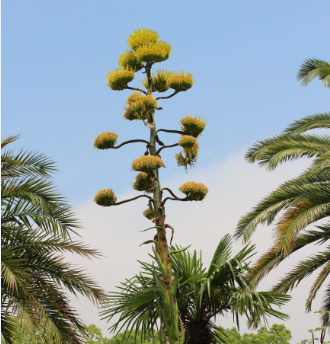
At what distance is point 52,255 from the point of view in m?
10.3

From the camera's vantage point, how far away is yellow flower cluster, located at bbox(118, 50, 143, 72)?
8555 mm

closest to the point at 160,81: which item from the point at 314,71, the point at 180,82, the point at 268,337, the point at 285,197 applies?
the point at 180,82

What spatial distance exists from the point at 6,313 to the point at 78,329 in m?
1.64

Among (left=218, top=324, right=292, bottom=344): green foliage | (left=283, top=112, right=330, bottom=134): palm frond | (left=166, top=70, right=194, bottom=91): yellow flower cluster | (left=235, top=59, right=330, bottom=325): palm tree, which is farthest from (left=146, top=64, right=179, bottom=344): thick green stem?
(left=218, top=324, right=292, bottom=344): green foliage

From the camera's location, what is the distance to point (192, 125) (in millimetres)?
7965

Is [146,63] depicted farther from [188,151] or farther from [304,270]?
[304,270]

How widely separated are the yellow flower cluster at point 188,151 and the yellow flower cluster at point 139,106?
2.45 ft

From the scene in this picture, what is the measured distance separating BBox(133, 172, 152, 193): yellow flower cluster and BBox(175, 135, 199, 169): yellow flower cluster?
61 centimetres

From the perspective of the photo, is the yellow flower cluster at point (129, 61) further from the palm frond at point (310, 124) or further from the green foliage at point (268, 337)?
the green foliage at point (268, 337)

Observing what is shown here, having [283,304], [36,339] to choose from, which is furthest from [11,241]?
[283,304]

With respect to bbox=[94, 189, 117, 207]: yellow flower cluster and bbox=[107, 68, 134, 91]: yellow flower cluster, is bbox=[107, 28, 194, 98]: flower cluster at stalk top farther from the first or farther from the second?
bbox=[94, 189, 117, 207]: yellow flower cluster

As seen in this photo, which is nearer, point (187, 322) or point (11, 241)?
point (187, 322)

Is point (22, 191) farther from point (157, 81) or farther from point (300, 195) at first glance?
point (300, 195)

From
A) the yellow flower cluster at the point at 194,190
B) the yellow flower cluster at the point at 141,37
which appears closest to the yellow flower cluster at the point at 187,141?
the yellow flower cluster at the point at 194,190
